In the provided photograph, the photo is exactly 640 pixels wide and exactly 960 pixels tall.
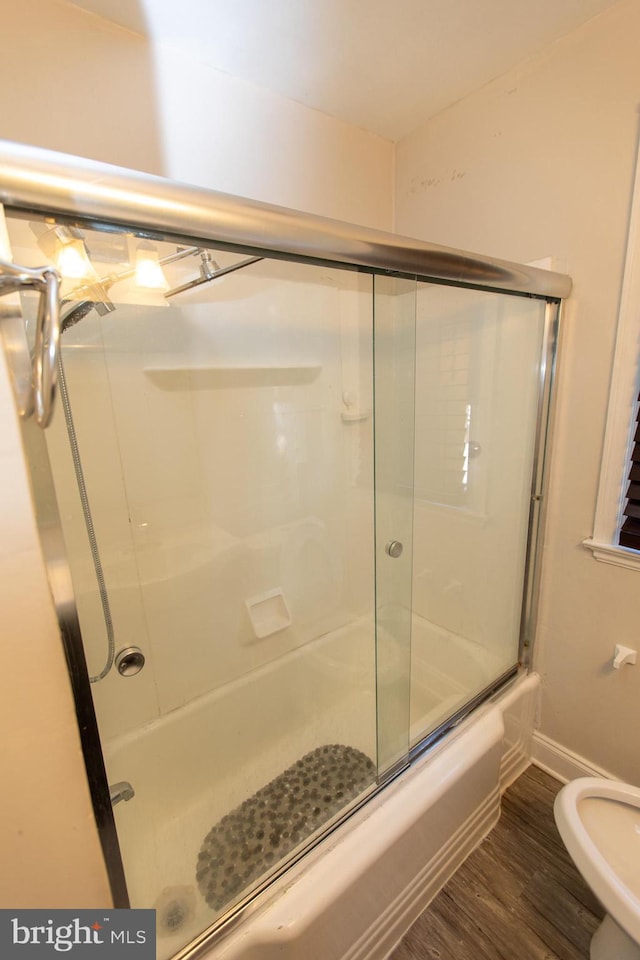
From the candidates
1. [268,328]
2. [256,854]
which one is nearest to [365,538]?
[268,328]

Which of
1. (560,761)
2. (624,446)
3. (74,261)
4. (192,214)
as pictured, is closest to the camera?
(192,214)

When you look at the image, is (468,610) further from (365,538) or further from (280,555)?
(280,555)

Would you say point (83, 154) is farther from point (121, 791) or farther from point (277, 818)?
point (277, 818)

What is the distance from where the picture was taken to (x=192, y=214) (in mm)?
607

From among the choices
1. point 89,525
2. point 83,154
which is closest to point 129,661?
point 89,525

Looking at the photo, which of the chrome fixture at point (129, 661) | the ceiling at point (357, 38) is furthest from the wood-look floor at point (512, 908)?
the ceiling at point (357, 38)

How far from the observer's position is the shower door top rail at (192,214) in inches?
19.1

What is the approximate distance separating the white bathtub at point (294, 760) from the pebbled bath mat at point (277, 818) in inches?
1.4

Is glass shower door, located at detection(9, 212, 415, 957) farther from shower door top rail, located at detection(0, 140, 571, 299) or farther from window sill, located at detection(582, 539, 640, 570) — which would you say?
window sill, located at detection(582, 539, 640, 570)

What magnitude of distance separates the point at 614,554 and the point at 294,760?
1.26 metres

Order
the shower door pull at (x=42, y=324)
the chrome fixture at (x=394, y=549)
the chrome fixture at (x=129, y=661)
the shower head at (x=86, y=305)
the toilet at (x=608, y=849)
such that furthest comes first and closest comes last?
the chrome fixture at (x=394, y=549) → the chrome fixture at (x=129, y=661) → the shower head at (x=86, y=305) → the toilet at (x=608, y=849) → the shower door pull at (x=42, y=324)

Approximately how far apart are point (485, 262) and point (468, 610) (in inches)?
49.1

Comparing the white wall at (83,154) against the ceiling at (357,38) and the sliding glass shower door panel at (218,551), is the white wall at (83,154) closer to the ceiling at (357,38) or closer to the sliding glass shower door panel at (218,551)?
the ceiling at (357,38)

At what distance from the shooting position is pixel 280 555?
1.55m
